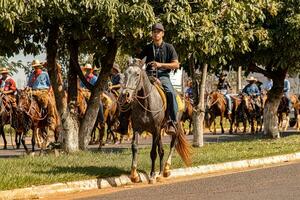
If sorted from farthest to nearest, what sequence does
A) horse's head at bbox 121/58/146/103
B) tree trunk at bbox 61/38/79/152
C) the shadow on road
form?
tree trunk at bbox 61/38/79/152 → the shadow on road → horse's head at bbox 121/58/146/103

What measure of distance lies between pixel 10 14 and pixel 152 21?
2988 millimetres

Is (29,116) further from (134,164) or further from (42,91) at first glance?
(134,164)

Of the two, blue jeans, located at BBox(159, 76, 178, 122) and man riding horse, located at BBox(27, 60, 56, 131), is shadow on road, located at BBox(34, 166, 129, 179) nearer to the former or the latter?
blue jeans, located at BBox(159, 76, 178, 122)

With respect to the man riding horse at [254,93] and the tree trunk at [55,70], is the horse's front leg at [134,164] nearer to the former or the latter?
the tree trunk at [55,70]

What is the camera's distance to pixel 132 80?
11.6 m

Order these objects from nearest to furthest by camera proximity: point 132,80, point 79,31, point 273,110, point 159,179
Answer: point 132,80 < point 159,179 < point 79,31 < point 273,110

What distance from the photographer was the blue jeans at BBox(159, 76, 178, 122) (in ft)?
41.7

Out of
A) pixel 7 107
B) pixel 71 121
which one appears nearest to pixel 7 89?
pixel 7 107

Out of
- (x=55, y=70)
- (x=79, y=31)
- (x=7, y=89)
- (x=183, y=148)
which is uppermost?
(x=79, y=31)

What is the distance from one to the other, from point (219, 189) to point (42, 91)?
946 cm

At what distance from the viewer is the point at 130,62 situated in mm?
11820

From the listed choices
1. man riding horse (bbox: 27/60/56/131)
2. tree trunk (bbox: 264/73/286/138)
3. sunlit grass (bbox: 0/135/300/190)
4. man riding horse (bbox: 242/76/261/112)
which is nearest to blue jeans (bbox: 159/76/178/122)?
sunlit grass (bbox: 0/135/300/190)

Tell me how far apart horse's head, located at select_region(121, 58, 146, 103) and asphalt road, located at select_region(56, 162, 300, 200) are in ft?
5.10

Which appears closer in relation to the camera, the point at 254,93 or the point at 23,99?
the point at 23,99
